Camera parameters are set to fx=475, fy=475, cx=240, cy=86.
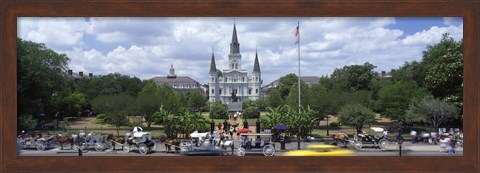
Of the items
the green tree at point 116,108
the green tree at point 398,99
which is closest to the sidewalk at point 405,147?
the green tree at point 398,99

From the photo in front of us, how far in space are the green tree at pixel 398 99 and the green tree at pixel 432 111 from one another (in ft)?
4.66

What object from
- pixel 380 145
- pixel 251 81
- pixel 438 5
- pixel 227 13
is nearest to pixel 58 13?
pixel 227 13

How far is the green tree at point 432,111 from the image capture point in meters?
26.0

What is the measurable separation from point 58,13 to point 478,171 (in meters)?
9.50

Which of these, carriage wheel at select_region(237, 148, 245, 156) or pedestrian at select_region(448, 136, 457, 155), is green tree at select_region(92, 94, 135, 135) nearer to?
carriage wheel at select_region(237, 148, 245, 156)

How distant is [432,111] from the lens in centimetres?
2597

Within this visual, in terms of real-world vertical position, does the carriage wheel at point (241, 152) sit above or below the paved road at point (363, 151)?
above

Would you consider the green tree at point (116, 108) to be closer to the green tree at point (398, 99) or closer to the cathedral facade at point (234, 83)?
the green tree at point (398, 99)

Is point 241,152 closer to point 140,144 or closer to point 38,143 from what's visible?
point 140,144

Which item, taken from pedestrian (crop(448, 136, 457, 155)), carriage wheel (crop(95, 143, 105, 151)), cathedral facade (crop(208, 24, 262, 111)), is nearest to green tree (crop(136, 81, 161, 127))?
carriage wheel (crop(95, 143, 105, 151))

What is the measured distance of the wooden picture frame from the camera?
9.84 metres

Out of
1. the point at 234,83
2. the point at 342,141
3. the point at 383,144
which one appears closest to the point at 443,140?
the point at 383,144

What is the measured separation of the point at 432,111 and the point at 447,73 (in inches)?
211

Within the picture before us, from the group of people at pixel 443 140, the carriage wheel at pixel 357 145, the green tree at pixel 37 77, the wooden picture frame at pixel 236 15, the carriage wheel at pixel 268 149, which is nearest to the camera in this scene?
the wooden picture frame at pixel 236 15
